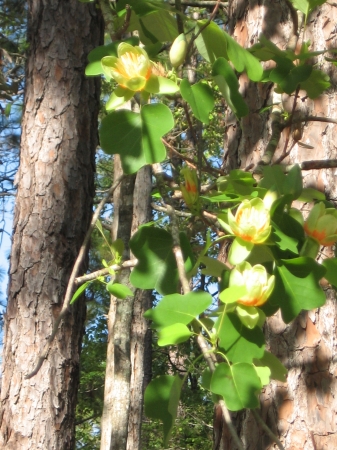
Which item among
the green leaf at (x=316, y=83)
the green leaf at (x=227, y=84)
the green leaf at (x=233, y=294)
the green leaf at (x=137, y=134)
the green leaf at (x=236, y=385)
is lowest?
the green leaf at (x=236, y=385)

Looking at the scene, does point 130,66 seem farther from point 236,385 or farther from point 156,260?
point 236,385

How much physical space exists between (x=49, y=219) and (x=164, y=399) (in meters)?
1.83

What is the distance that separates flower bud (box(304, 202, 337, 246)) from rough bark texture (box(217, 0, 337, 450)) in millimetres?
534

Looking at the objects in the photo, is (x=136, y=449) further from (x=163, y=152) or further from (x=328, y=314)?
(x=163, y=152)

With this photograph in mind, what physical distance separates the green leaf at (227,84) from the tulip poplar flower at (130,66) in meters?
0.11

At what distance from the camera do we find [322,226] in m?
0.68

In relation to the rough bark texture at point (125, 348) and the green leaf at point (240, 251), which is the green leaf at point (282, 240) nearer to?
the green leaf at point (240, 251)

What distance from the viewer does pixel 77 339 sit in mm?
2400

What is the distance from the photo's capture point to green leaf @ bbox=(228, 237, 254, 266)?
634 millimetres

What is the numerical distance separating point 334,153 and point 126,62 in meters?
0.76

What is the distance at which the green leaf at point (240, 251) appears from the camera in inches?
25.0

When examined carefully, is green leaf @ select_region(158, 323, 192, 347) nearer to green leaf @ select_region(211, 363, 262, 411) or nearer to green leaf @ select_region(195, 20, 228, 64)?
green leaf @ select_region(211, 363, 262, 411)

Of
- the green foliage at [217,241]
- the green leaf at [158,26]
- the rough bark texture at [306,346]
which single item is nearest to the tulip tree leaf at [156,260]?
the green foliage at [217,241]

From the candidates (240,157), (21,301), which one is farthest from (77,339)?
(240,157)
